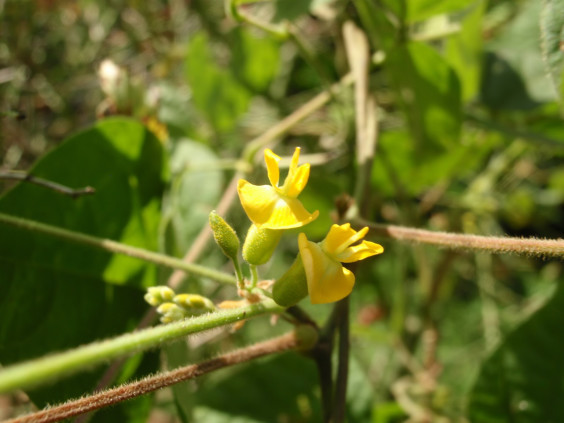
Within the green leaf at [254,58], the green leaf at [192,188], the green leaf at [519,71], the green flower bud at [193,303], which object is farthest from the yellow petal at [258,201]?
the green leaf at [254,58]

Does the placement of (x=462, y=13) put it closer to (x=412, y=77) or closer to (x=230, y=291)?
(x=412, y=77)

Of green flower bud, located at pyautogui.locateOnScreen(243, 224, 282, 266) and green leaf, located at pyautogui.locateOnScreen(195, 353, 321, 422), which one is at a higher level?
green flower bud, located at pyautogui.locateOnScreen(243, 224, 282, 266)

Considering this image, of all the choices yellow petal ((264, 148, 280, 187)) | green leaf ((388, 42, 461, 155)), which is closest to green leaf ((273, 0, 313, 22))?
green leaf ((388, 42, 461, 155))

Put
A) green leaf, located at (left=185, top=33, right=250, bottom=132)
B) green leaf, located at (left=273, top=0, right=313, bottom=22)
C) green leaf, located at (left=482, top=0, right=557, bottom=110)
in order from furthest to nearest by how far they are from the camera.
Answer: green leaf, located at (left=185, top=33, right=250, bottom=132), green leaf, located at (left=482, top=0, right=557, bottom=110), green leaf, located at (left=273, top=0, right=313, bottom=22)

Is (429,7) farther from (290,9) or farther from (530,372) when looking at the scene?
(530,372)

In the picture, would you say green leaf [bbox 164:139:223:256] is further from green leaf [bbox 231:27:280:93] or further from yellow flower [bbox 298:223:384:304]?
yellow flower [bbox 298:223:384:304]

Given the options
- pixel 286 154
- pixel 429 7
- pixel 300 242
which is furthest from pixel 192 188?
pixel 300 242

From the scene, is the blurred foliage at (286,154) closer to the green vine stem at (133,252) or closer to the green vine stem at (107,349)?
the green vine stem at (133,252)
